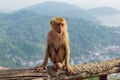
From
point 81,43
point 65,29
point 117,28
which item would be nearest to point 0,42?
point 81,43

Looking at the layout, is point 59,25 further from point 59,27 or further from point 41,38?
point 41,38

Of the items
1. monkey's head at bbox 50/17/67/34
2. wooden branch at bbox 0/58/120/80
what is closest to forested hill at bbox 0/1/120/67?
monkey's head at bbox 50/17/67/34

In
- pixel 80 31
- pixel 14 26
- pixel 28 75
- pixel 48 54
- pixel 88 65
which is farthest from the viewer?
pixel 14 26

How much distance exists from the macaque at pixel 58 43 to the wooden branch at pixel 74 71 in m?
0.59

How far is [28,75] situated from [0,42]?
92.3m

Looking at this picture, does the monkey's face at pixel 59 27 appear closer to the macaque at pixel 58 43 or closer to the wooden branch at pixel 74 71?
the macaque at pixel 58 43

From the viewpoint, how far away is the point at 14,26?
134 metres

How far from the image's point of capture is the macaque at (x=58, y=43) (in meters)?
6.21

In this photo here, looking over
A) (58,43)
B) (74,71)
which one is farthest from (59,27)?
(74,71)

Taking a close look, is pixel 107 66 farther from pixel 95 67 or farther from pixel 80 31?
pixel 80 31

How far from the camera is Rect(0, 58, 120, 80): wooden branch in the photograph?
493 centimetres

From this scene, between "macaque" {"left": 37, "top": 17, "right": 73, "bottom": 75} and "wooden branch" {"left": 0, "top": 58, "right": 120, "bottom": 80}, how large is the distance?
587 mm

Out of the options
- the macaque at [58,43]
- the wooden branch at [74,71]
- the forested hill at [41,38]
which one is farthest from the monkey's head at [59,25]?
the forested hill at [41,38]

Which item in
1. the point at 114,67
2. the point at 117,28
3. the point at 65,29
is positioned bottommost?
the point at 117,28
